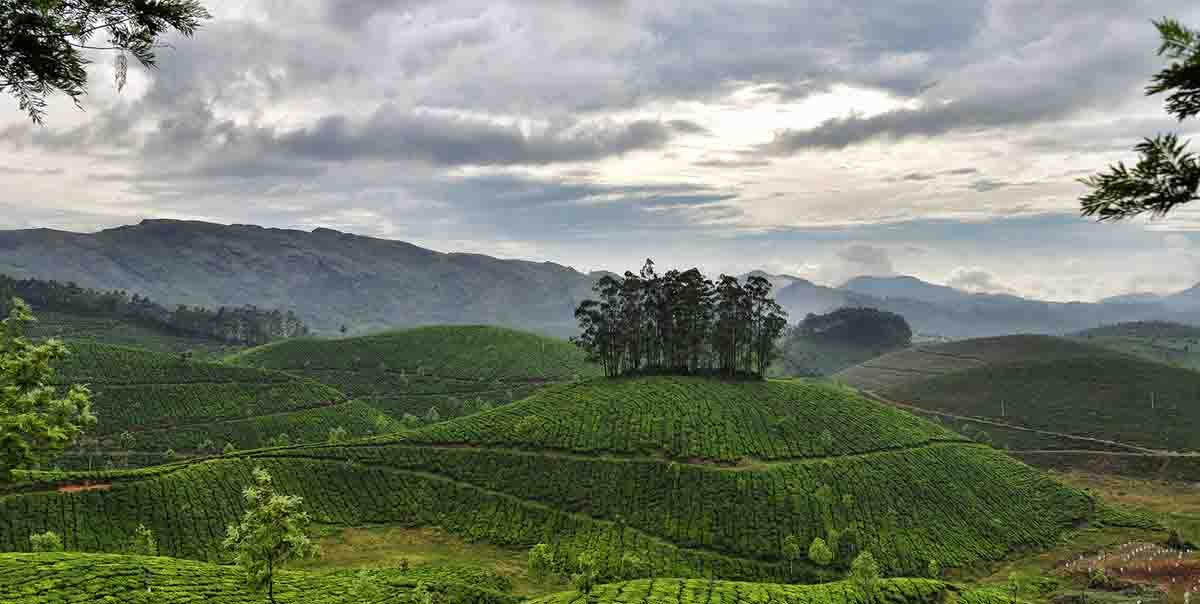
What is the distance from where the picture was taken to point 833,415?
11356 centimetres

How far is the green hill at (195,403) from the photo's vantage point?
5069 inches

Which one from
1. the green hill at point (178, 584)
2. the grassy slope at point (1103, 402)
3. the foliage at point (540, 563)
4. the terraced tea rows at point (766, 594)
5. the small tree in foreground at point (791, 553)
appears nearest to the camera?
the green hill at point (178, 584)

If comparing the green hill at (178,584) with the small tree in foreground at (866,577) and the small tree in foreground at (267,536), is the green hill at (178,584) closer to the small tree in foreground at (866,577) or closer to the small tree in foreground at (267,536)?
the small tree in foreground at (267,536)

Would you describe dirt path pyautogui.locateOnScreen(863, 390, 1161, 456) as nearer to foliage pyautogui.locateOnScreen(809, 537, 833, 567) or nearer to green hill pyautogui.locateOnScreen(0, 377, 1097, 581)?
green hill pyautogui.locateOnScreen(0, 377, 1097, 581)

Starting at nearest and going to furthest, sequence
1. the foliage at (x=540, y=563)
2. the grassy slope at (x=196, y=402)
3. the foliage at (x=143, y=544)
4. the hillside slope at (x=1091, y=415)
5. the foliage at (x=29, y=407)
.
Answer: the foliage at (x=29, y=407) < the foliage at (x=143, y=544) < the foliage at (x=540, y=563) < the grassy slope at (x=196, y=402) < the hillside slope at (x=1091, y=415)

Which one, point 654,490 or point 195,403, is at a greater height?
point 195,403

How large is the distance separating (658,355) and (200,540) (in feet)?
317

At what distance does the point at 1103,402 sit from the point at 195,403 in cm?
23098

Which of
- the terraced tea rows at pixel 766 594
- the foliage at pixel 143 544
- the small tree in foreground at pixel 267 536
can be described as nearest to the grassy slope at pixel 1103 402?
the terraced tea rows at pixel 766 594

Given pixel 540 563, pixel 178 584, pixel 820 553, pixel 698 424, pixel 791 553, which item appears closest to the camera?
pixel 178 584

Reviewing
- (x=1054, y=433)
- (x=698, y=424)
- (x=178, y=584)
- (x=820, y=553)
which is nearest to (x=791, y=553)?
(x=820, y=553)

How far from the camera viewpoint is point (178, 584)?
47094 millimetres

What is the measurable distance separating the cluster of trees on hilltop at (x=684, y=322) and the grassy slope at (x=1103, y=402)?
84934mm

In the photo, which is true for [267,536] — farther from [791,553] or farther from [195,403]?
[195,403]
